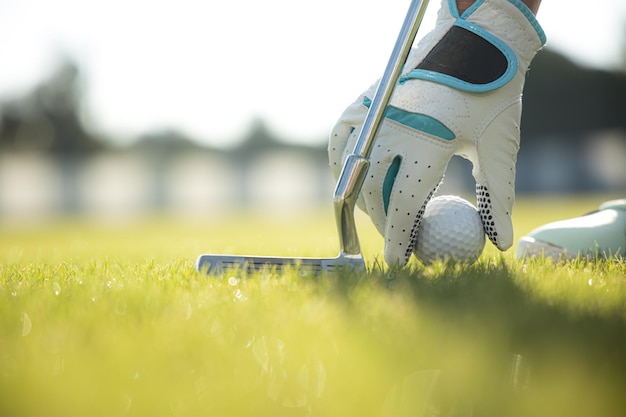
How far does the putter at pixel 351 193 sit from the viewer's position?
2107 mm

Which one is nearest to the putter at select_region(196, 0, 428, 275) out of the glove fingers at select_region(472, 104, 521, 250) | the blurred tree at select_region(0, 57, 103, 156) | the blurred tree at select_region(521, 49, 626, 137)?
the glove fingers at select_region(472, 104, 521, 250)

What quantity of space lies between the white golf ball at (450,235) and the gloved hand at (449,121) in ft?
0.18

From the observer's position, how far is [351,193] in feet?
6.95

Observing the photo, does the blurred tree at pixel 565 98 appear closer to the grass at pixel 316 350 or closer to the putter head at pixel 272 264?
the putter head at pixel 272 264

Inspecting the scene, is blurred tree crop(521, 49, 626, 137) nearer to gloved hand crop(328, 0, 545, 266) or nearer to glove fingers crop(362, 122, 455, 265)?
gloved hand crop(328, 0, 545, 266)

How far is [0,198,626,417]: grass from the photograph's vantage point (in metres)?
1.07

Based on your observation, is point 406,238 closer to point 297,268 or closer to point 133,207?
point 297,268

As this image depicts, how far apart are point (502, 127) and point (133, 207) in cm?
2922

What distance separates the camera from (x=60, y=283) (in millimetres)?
2018

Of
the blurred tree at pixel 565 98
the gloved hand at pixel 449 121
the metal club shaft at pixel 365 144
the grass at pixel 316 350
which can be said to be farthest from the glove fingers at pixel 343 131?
the blurred tree at pixel 565 98

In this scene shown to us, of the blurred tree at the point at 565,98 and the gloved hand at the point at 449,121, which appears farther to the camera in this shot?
the blurred tree at the point at 565,98

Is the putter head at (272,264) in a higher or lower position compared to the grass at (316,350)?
lower

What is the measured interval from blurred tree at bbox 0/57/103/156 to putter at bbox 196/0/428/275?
39.1m

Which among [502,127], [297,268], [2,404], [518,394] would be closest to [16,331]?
[2,404]
